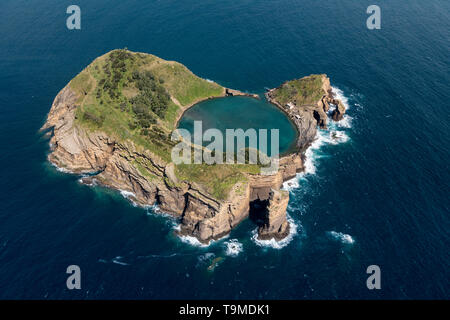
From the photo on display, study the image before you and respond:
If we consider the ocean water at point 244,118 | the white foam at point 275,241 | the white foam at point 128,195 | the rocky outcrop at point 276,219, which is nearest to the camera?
the rocky outcrop at point 276,219

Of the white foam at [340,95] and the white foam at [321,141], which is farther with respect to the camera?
the white foam at [340,95]

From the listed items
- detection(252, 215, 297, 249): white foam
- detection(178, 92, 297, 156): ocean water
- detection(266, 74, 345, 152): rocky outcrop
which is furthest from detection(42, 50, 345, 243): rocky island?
detection(178, 92, 297, 156): ocean water

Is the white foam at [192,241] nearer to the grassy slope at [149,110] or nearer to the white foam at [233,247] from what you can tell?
the white foam at [233,247]

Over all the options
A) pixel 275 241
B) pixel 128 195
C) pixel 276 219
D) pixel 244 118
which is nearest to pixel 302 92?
pixel 244 118

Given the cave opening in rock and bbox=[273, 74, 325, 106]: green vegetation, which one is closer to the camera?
the cave opening in rock

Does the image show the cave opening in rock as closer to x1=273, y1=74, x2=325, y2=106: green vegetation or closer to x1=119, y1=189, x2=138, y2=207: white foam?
x1=119, y1=189, x2=138, y2=207: white foam

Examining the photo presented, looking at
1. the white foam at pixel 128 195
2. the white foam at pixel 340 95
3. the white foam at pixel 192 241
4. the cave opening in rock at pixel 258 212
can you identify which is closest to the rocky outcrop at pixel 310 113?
the white foam at pixel 340 95
